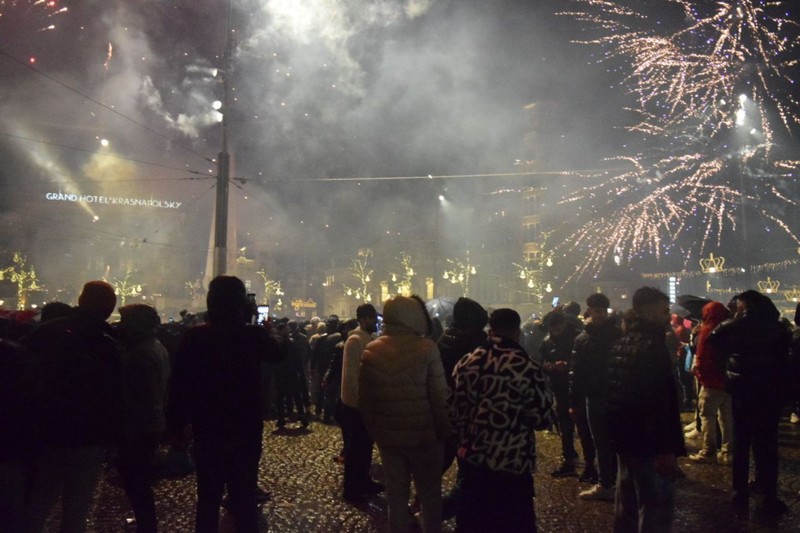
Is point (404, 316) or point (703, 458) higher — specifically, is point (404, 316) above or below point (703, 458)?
above

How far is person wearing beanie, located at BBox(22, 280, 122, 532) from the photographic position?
10.9 ft

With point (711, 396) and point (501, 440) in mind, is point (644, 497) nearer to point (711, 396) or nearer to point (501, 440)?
point (501, 440)

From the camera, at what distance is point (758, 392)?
17.2ft

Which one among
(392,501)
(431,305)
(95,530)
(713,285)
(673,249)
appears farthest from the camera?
(673,249)

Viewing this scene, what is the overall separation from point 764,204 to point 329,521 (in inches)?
1560

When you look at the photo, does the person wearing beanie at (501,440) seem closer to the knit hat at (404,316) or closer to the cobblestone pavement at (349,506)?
the knit hat at (404,316)

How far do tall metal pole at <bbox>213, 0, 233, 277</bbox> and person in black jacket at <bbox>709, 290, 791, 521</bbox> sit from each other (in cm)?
1132

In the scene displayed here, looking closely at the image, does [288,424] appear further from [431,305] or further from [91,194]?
[91,194]

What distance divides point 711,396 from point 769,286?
28055 millimetres

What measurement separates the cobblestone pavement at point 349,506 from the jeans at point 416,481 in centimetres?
131


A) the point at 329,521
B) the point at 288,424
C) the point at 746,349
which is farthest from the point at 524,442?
the point at 288,424

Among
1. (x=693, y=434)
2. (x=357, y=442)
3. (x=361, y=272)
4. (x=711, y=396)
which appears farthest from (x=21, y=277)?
(x=711, y=396)

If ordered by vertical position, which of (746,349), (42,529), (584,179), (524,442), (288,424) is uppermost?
(584,179)

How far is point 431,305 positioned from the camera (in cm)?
1659
